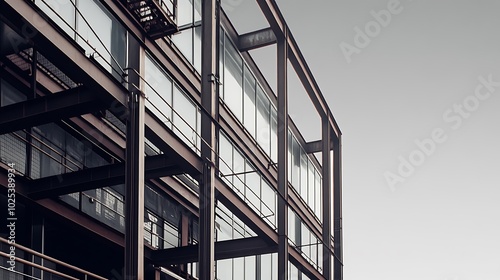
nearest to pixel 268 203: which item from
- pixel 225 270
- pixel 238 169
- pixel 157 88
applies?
pixel 238 169

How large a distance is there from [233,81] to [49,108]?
677 inches

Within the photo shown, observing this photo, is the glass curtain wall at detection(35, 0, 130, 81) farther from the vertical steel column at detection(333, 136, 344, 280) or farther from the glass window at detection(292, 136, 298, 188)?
the vertical steel column at detection(333, 136, 344, 280)

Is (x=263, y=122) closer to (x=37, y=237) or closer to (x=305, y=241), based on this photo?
(x=305, y=241)

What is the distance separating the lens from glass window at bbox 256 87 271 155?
125ft

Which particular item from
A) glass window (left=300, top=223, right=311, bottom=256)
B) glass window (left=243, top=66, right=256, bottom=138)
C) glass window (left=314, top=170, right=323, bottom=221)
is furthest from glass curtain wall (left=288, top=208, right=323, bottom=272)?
glass window (left=243, top=66, right=256, bottom=138)

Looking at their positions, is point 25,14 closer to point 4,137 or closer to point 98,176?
point 4,137

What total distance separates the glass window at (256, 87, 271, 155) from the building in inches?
66.4

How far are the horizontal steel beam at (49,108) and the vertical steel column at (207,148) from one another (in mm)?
5753

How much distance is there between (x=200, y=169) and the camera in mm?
22938

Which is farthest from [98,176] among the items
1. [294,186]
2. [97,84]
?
[294,186]

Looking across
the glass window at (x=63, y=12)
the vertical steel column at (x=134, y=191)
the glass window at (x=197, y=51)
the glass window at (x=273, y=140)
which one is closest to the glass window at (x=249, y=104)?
the glass window at (x=273, y=140)

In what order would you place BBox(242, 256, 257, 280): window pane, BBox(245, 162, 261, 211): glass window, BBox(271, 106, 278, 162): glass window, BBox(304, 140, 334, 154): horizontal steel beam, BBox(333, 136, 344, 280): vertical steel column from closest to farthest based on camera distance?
1. BBox(245, 162, 261, 211): glass window
2. BBox(242, 256, 257, 280): window pane
3. BBox(271, 106, 278, 162): glass window
4. BBox(333, 136, 344, 280): vertical steel column
5. BBox(304, 140, 334, 154): horizontal steel beam

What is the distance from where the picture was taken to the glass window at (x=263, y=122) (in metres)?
38.0

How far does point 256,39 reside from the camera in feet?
116
